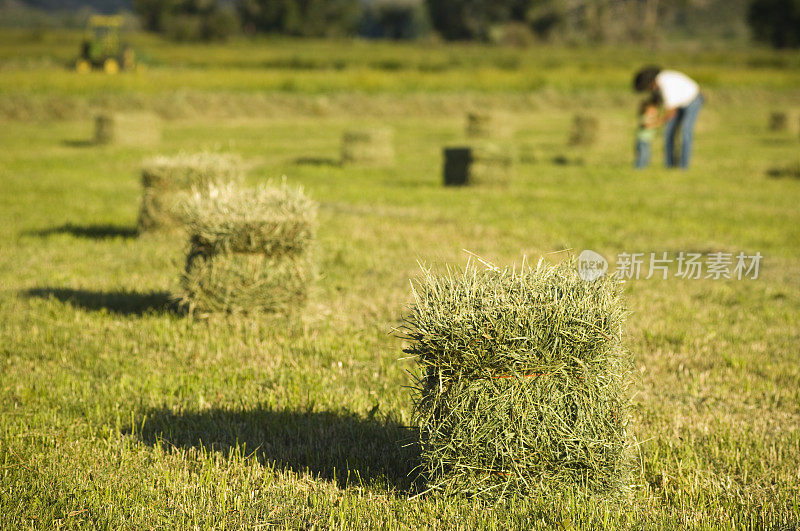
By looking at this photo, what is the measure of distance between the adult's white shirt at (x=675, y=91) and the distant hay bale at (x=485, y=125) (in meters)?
9.56

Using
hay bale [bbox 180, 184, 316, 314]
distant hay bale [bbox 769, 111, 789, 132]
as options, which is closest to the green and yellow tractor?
distant hay bale [bbox 769, 111, 789, 132]

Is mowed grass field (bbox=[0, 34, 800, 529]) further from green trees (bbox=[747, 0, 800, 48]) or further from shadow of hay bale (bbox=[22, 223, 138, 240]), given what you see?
green trees (bbox=[747, 0, 800, 48])

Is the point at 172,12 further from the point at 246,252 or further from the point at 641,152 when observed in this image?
the point at 246,252

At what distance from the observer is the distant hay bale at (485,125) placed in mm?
26891

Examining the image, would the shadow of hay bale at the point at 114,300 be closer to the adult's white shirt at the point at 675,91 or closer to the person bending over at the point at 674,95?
the person bending over at the point at 674,95

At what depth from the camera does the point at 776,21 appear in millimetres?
95562

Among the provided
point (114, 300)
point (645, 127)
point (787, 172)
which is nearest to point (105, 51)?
point (645, 127)

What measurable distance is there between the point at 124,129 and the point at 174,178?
14.4m

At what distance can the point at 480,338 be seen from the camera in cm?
369

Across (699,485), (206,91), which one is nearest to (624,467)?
(699,485)

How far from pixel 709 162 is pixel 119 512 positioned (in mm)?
19335

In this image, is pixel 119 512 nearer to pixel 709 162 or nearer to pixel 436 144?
pixel 709 162

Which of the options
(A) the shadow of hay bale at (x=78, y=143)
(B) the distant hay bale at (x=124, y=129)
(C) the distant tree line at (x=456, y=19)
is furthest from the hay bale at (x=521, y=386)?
(C) the distant tree line at (x=456, y=19)

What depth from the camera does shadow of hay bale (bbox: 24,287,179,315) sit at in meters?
7.50
